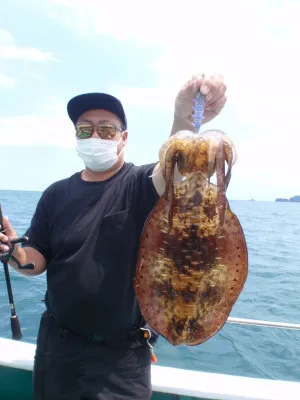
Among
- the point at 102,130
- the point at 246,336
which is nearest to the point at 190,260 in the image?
the point at 102,130

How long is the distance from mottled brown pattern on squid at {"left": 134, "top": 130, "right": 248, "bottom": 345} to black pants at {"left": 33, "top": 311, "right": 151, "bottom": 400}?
863mm

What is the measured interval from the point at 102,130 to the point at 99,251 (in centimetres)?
106

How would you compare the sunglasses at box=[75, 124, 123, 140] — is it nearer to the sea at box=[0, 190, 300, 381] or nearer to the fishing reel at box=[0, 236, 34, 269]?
the fishing reel at box=[0, 236, 34, 269]

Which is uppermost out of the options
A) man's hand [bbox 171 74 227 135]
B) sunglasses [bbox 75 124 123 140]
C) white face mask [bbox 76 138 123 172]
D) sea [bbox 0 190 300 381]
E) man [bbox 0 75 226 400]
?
man's hand [bbox 171 74 227 135]

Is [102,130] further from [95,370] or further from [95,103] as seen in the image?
[95,370]

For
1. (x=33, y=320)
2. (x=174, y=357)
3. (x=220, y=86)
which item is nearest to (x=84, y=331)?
(x=220, y=86)

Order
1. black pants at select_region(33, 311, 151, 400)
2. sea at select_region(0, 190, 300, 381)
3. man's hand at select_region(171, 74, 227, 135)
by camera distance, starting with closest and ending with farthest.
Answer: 1. man's hand at select_region(171, 74, 227, 135)
2. black pants at select_region(33, 311, 151, 400)
3. sea at select_region(0, 190, 300, 381)

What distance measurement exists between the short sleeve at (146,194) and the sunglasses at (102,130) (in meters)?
0.47

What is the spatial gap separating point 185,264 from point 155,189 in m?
1.05

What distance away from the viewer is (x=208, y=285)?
187cm

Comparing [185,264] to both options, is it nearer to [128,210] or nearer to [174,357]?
[128,210]

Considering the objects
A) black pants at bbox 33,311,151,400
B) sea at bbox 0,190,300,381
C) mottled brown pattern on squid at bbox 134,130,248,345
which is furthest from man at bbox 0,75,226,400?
sea at bbox 0,190,300,381

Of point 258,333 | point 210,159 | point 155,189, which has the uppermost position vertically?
point 210,159

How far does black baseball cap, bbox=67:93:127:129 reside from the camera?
3008 millimetres
